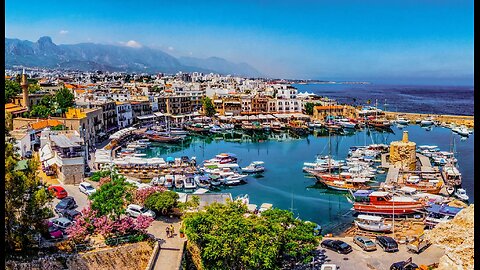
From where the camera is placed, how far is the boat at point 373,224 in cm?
1157

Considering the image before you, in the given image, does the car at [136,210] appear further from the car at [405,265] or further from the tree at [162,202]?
the car at [405,265]

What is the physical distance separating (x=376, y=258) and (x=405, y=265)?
733 mm

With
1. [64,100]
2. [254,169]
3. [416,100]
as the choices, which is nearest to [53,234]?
[254,169]

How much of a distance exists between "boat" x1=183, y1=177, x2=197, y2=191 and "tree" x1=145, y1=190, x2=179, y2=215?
596 centimetres

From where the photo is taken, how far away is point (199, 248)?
335 inches

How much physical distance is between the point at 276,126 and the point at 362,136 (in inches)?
251

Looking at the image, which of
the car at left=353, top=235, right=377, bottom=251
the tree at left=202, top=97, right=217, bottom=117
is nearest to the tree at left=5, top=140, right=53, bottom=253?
the car at left=353, top=235, right=377, bottom=251

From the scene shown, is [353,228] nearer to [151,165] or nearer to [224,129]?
[151,165]

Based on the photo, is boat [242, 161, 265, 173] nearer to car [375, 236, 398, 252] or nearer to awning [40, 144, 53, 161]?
awning [40, 144, 53, 161]

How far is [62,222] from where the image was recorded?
375 inches

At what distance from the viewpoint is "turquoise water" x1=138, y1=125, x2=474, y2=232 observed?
14.6m

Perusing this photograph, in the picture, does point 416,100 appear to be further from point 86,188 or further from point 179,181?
point 86,188

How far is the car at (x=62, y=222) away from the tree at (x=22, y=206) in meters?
1.34

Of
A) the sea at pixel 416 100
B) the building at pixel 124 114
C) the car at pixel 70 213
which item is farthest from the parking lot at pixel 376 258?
the building at pixel 124 114
